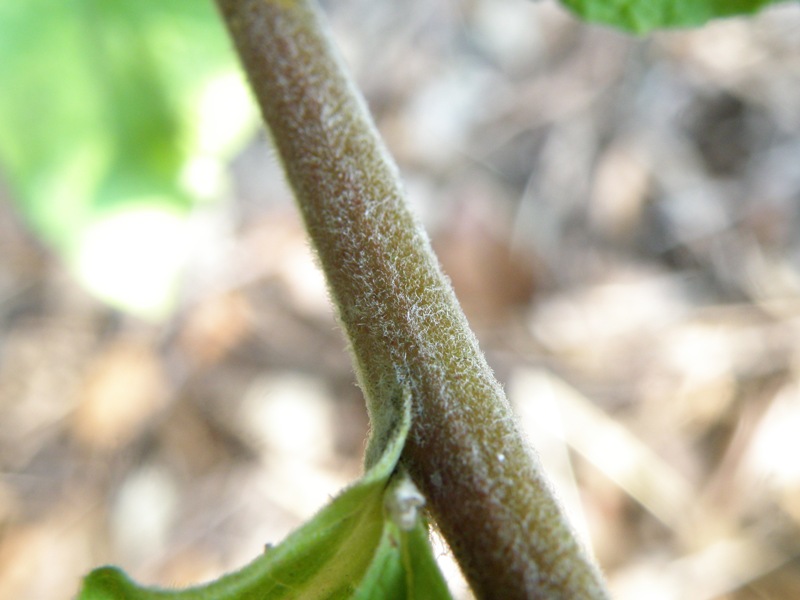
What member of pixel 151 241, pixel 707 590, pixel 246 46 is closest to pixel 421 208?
pixel 151 241

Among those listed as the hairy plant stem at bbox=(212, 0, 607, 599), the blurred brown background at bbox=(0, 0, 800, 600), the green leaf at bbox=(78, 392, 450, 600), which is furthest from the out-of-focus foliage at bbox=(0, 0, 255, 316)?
the green leaf at bbox=(78, 392, 450, 600)

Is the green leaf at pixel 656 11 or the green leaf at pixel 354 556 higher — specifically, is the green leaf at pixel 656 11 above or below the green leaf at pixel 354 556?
above

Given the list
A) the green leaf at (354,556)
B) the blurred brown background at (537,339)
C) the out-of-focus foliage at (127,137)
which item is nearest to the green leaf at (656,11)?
the green leaf at (354,556)

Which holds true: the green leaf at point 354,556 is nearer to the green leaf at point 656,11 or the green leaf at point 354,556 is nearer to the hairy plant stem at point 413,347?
the hairy plant stem at point 413,347

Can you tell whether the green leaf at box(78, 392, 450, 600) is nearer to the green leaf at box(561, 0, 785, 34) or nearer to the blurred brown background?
the green leaf at box(561, 0, 785, 34)

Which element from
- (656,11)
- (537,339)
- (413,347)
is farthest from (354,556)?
(537,339)

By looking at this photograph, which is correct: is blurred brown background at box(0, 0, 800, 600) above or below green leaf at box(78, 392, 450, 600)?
below

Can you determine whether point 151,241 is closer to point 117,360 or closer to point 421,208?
point 117,360
